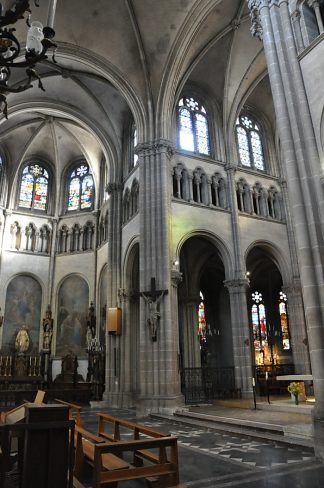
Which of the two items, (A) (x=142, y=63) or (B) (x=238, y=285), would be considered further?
(A) (x=142, y=63)

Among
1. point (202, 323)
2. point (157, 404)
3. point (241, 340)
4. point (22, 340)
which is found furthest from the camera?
point (202, 323)

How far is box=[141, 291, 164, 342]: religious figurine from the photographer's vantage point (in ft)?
52.3

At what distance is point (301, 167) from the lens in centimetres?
926

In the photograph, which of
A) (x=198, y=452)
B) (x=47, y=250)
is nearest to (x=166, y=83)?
(x=47, y=250)

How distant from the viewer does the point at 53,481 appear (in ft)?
11.8

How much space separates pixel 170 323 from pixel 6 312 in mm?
14438

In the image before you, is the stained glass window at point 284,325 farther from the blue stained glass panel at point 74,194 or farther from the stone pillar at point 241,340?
the blue stained glass panel at point 74,194

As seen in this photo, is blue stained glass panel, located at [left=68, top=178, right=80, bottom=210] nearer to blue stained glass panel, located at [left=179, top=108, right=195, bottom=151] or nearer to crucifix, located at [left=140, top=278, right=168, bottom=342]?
blue stained glass panel, located at [left=179, top=108, right=195, bottom=151]

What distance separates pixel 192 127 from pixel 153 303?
1069 cm

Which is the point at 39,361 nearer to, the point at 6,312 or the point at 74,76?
the point at 6,312

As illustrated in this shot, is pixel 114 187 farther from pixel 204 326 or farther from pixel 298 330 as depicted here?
pixel 298 330

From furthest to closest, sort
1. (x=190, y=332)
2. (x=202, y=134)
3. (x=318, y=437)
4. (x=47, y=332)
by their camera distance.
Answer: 1. (x=47, y=332)
2. (x=190, y=332)
3. (x=202, y=134)
4. (x=318, y=437)

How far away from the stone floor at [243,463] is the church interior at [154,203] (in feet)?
14.2

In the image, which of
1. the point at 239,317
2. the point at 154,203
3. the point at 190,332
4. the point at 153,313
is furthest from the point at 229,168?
the point at 190,332
